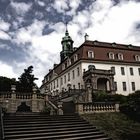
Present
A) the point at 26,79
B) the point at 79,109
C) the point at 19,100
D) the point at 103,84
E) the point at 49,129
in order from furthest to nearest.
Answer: the point at 103,84 < the point at 26,79 < the point at 19,100 < the point at 79,109 < the point at 49,129

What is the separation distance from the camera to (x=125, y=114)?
19.5 m

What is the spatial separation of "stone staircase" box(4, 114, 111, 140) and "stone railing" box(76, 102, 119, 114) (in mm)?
1861

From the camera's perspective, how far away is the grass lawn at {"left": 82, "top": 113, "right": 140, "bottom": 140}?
47.1ft

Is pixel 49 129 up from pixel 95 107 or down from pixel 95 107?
down

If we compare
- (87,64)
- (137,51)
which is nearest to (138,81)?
(137,51)

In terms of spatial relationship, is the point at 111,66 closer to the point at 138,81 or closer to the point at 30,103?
the point at 138,81

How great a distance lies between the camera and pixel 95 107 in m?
19.4

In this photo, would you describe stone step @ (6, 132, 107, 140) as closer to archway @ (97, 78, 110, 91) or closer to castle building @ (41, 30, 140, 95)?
castle building @ (41, 30, 140, 95)

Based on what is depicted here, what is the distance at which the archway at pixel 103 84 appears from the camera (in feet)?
136

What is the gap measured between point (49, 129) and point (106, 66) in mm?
32495

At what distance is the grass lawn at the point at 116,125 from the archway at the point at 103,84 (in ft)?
72.6

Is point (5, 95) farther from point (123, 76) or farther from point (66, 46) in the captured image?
point (66, 46)

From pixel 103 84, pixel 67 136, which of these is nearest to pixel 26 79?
pixel 103 84

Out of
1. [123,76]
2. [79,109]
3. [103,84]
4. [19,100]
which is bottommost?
[79,109]
